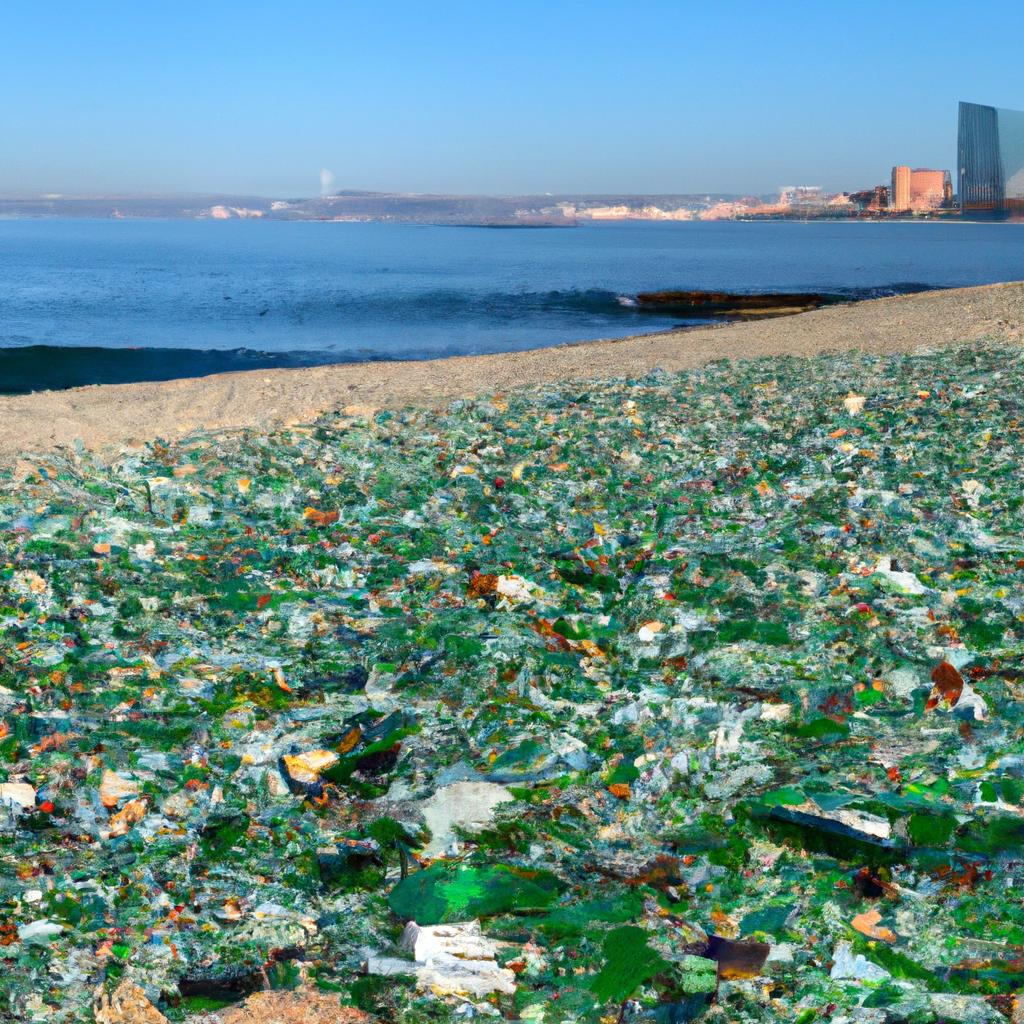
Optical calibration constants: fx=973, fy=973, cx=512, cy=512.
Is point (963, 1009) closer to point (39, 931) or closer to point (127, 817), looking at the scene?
point (39, 931)

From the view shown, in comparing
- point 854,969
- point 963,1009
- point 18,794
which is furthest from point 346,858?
point 963,1009

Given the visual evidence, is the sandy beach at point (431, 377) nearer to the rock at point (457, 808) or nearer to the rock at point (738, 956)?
the rock at point (457, 808)

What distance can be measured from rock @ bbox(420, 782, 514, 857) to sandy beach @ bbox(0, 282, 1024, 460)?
19.8 feet

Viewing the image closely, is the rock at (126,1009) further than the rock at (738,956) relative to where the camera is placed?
No

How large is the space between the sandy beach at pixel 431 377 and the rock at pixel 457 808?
6.05 meters

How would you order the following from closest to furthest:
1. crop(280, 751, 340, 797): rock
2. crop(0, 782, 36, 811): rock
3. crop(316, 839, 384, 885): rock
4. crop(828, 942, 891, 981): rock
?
1. crop(828, 942, 891, 981): rock
2. crop(316, 839, 384, 885): rock
3. crop(0, 782, 36, 811): rock
4. crop(280, 751, 340, 797): rock

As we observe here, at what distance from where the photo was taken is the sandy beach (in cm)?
910

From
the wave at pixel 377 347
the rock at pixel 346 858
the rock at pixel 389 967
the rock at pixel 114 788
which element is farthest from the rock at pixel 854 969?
the wave at pixel 377 347

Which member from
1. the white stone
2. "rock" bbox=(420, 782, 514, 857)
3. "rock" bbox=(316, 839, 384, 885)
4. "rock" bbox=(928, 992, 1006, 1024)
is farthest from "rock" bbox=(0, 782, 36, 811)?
the white stone

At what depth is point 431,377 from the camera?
481 inches

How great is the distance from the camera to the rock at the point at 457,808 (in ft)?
9.96

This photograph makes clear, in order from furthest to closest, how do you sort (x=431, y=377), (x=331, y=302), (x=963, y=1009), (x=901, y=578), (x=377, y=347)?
(x=331, y=302), (x=377, y=347), (x=431, y=377), (x=901, y=578), (x=963, y=1009)

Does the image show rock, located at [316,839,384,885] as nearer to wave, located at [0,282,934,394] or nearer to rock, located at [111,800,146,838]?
rock, located at [111,800,146,838]

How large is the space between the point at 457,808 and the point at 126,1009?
1148 mm
